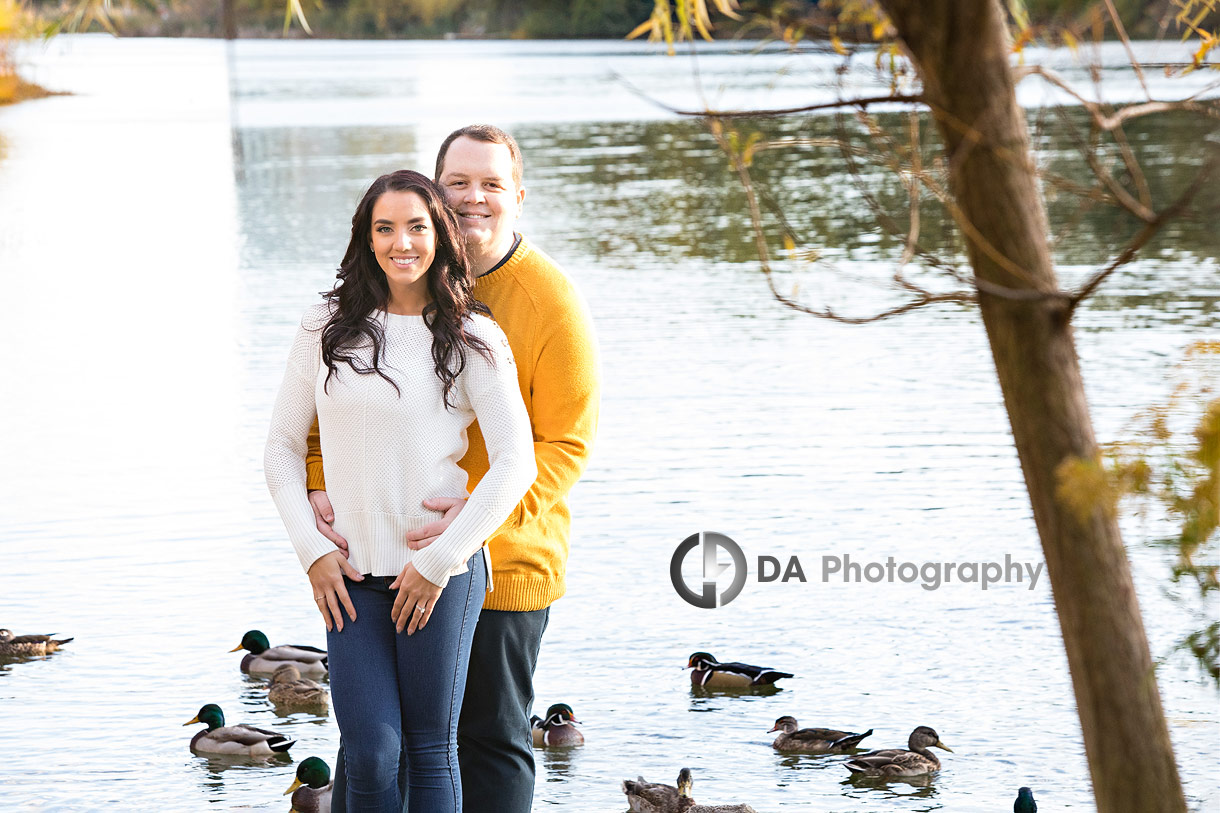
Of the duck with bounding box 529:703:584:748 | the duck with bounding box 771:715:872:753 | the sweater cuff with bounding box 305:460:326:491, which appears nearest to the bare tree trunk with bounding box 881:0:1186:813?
the sweater cuff with bounding box 305:460:326:491

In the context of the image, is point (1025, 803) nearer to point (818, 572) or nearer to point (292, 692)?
point (818, 572)

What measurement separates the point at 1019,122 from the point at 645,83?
123 ft

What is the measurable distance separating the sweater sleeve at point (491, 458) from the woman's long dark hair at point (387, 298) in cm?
3

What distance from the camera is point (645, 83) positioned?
3862 cm

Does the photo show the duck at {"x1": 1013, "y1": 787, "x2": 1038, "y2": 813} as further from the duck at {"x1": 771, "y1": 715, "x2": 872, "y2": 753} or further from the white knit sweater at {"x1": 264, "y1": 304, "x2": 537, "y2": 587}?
the white knit sweater at {"x1": 264, "y1": 304, "x2": 537, "y2": 587}

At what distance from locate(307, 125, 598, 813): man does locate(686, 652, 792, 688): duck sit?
230 cm

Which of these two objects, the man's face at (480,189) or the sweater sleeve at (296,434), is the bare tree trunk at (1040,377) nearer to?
the man's face at (480,189)

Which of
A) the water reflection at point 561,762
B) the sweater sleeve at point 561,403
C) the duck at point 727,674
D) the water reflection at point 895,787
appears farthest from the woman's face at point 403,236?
the duck at point 727,674

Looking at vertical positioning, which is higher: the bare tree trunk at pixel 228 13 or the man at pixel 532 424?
the bare tree trunk at pixel 228 13

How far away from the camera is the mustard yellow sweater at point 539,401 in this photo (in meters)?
2.97

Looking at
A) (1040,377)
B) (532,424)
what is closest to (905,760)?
(532,424)

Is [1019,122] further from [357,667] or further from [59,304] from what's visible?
[59,304]

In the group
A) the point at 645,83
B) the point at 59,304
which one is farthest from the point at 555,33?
the point at 59,304

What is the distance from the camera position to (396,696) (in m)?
2.75
